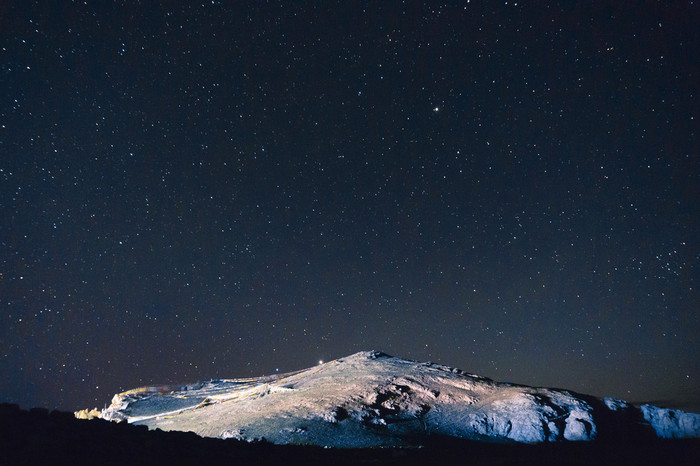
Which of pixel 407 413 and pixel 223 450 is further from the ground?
pixel 223 450

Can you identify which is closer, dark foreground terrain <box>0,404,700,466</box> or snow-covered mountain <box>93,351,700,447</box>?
dark foreground terrain <box>0,404,700,466</box>

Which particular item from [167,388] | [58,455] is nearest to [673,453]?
[58,455]

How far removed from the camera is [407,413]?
13508 millimetres

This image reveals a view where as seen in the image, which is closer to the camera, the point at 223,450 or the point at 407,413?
the point at 223,450

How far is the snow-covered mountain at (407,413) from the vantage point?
11.7 metres

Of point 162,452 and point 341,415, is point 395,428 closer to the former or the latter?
point 341,415

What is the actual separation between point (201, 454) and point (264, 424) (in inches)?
240

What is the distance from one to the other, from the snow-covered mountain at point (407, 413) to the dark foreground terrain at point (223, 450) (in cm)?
83

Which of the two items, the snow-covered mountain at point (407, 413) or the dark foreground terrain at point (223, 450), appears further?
the snow-covered mountain at point (407, 413)

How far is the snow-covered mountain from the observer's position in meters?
11.7

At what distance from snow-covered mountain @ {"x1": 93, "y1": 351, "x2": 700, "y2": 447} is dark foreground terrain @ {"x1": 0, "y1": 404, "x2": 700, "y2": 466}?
0.83 m

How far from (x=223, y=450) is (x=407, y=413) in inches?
313

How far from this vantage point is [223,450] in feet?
25.3

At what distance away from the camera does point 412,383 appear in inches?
642
